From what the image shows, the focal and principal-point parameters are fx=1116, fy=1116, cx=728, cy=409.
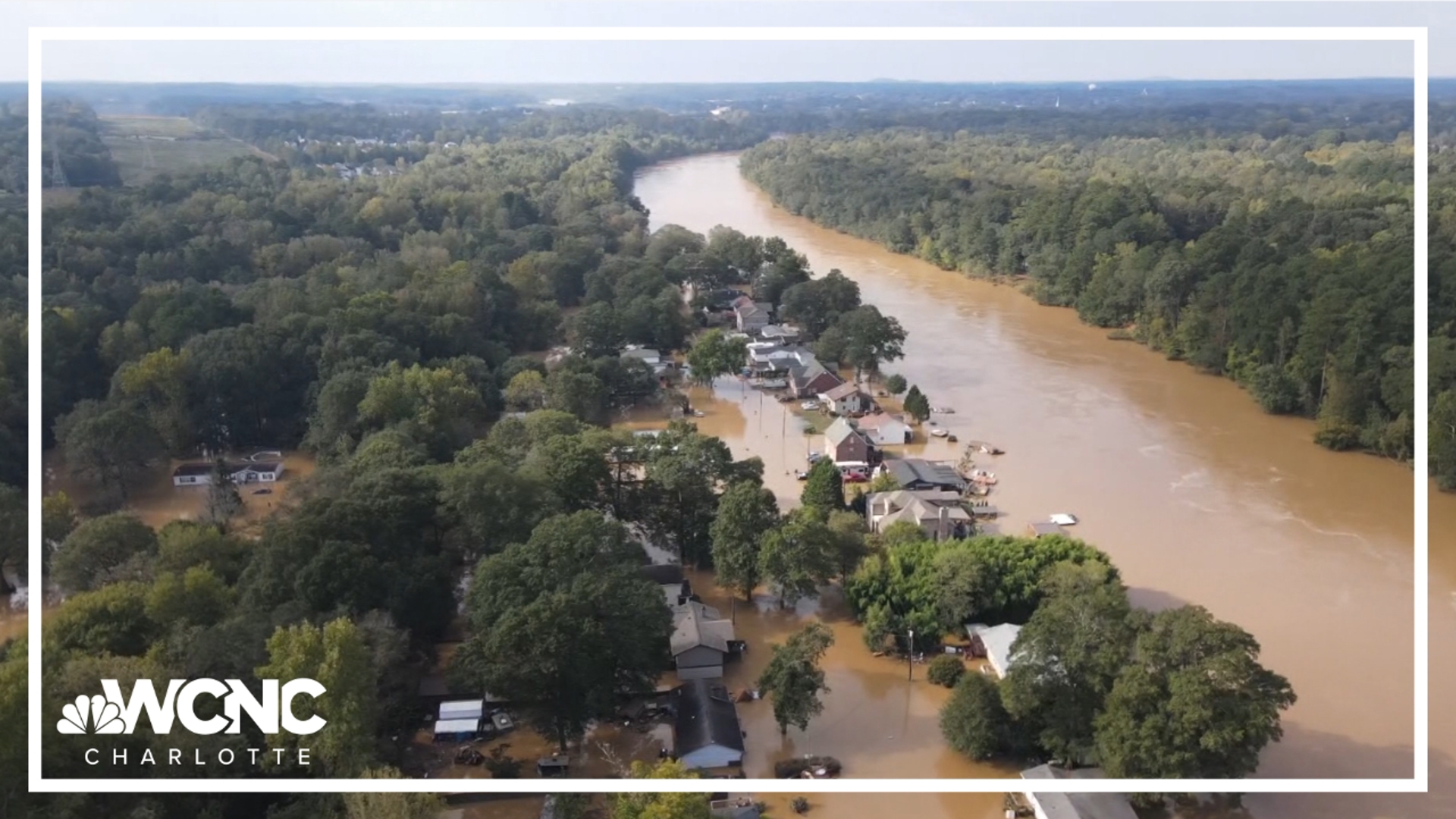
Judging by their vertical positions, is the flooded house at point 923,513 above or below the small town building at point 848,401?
below

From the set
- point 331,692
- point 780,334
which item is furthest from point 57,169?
point 331,692

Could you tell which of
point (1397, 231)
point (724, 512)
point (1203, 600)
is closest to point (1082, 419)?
point (1203, 600)

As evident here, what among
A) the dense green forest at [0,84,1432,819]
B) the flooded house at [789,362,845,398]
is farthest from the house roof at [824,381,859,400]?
the dense green forest at [0,84,1432,819]

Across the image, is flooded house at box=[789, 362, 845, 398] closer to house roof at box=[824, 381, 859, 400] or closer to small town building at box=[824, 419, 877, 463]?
house roof at box=[824, 381, 859, 400]

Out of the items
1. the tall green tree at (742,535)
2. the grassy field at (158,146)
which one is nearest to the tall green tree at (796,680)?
the tall green tree at (742,535)

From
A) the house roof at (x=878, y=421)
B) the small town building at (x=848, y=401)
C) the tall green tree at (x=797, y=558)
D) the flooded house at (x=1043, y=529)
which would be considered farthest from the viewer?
the small town building at (x=848, y=401)

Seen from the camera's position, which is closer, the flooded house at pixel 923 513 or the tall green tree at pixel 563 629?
the tall green tree at pixel 563 629

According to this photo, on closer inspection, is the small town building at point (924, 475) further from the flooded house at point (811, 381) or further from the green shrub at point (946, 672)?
the flooded house at point (811, 381)

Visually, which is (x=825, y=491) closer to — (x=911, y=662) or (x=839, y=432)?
(x=839, y=432)
